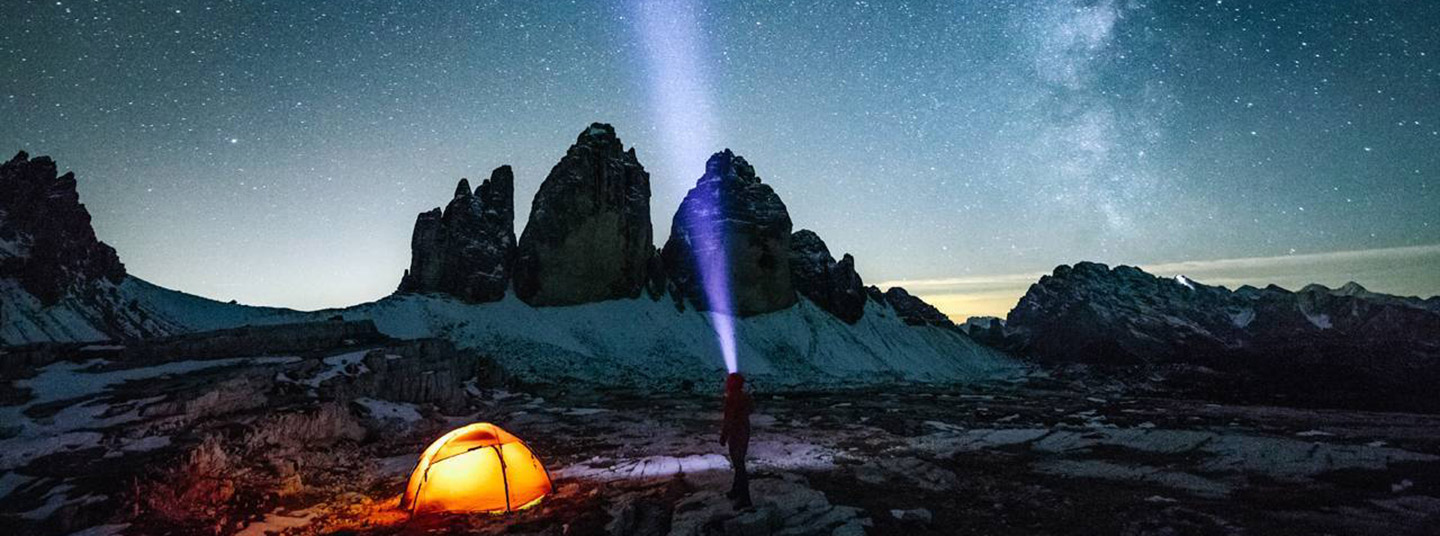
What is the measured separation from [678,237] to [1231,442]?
2340 inches

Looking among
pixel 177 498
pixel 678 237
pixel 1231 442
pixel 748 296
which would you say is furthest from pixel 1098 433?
pixel 678 237

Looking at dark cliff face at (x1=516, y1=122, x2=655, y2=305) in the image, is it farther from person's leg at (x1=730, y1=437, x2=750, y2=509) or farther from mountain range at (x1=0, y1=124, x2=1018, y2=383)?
person's leg at (x1=730, y1=437, x2=750, y2=509)

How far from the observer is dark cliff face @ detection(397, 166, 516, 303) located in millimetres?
54594

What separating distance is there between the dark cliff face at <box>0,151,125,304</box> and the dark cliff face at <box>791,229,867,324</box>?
217ft

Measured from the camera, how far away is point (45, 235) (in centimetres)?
4147

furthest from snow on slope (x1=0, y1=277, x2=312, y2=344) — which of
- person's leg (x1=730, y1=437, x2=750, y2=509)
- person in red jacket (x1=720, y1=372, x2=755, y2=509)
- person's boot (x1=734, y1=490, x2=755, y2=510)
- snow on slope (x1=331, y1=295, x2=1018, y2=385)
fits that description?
person's boot (x1=734, y1=490, x2=755, y2=510)

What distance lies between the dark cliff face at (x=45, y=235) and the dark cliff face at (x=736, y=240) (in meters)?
49.1

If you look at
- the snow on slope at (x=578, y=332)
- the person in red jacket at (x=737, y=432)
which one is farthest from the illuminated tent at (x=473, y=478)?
the snow on slope at (x=578, y=332)

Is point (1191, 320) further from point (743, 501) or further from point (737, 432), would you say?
point (743, 501)

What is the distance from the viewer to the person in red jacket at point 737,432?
31.1 feet

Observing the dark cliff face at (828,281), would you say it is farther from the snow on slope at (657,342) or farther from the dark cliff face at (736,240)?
the dark cliff face at (736,240)

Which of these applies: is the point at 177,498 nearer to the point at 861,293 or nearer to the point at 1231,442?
the point at 1231,442

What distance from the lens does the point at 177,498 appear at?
9727 mm

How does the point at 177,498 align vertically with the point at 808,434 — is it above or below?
above
